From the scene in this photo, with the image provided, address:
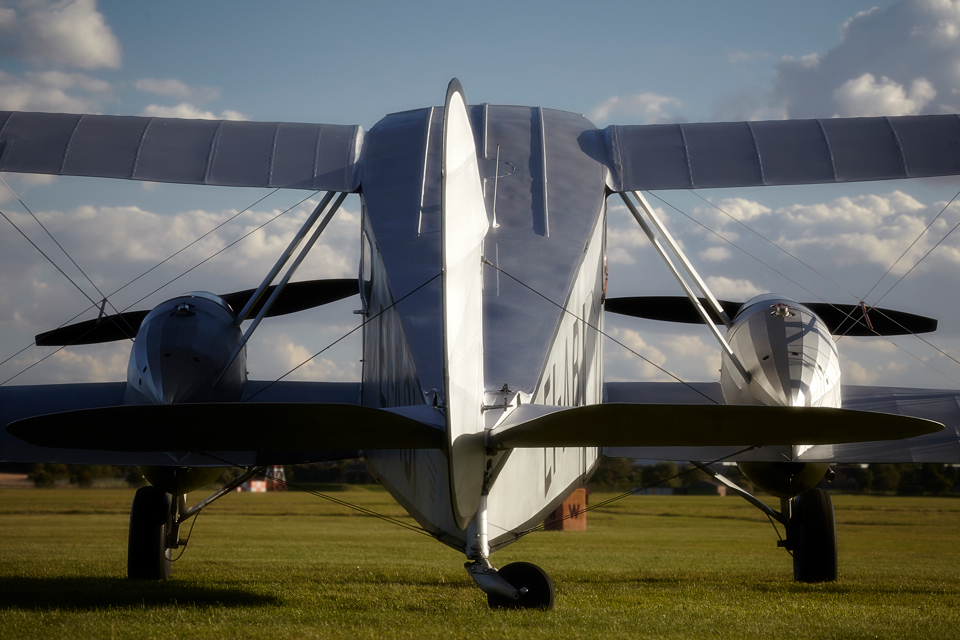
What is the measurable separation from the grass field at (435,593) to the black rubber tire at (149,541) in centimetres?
23

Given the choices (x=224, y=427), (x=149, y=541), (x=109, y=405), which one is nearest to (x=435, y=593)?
(x=149, y=541)

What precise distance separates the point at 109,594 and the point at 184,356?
2.78 meters

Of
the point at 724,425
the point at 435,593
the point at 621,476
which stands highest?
the point at 724,425

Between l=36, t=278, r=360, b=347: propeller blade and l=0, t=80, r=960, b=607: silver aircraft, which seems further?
l=36, t=278, r=360, b=347: propeller blade

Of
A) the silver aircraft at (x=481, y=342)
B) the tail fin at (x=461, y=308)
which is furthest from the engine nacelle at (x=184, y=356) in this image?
the tail fin at (x=461, y=308)

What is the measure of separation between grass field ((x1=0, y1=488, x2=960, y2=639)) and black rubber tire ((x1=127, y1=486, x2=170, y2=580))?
235 millimetres

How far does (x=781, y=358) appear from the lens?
28.1 ft

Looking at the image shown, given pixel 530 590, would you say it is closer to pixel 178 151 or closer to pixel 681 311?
pixel 178 151

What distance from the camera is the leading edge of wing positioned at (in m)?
4.86

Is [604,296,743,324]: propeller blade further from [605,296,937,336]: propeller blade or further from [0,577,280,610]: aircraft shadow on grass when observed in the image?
[0,577,280,610]: aircraft shadow on grass

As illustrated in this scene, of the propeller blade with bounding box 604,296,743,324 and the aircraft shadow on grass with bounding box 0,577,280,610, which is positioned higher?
the propeller blade with bounding box 604,296,743,324

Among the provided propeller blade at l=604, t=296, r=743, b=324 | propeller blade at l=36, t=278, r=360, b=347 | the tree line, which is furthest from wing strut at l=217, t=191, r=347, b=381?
the tree line

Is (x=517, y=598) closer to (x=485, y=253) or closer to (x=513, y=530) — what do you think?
(x=513, y=530)

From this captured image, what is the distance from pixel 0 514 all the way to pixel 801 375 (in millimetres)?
36770
